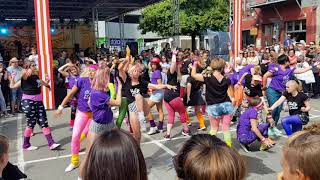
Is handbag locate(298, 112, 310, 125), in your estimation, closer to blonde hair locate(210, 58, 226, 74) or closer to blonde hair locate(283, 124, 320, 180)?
blonde hair locate(210, 58, 226, 74)

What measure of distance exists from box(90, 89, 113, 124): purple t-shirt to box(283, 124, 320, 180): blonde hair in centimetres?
356

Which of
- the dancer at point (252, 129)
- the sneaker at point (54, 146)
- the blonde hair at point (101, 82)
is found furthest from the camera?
the sneaker at point (54, 146)

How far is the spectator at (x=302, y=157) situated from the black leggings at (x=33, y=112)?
227 inches

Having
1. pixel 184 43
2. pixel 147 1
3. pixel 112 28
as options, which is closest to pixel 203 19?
pixel 184 43

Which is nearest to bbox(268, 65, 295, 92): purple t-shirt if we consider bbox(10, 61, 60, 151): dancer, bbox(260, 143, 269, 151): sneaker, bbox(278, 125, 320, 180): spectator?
bbox(260, 143, 269, 151): sneaker

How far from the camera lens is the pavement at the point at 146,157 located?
572 centimetres

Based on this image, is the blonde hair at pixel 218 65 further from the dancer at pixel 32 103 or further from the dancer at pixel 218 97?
the dancer at pixel 32 103

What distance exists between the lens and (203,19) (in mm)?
31922

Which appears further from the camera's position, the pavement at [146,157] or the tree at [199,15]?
the tree at [199,15]

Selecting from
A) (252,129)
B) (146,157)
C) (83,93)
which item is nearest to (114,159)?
(83,93)

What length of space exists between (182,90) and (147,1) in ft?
43.4

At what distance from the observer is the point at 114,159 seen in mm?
1772

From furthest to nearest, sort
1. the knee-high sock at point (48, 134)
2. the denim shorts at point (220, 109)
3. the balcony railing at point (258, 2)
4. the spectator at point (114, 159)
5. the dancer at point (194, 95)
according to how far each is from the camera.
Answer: the balcony railing at point (258, 2)
the dancer at point (194, 95)
the knee-high sock at point (48, 134)
the denim shorts at point (220, 109)
the spectator at point (114, 159)

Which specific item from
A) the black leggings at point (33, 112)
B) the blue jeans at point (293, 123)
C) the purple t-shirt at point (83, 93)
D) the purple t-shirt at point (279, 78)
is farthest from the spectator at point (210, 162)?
the purple t-shirt at point (279, 78)
